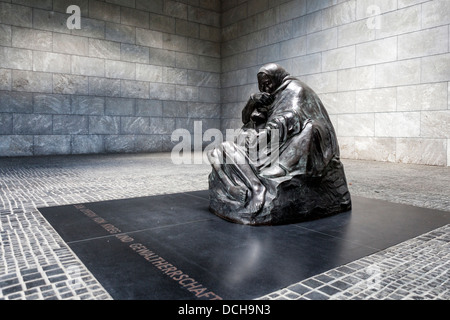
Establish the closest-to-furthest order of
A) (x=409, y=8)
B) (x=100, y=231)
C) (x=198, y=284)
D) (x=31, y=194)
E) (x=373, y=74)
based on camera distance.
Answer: (x=198, y=284) → (x=100, y=231) → (x=31, y=194) → (x=409, y=8) → (x=373, y=74)

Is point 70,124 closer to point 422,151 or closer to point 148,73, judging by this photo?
point 148,73

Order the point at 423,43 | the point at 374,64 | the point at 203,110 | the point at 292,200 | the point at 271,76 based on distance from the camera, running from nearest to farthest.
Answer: the point at 292,200, the point at 271,76, the point at 423,43, the point at 374,64, the point at 203,110

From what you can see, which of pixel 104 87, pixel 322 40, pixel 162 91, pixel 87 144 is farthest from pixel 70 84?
pixel 322 40

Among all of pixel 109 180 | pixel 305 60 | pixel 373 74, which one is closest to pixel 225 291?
pixel 109 180

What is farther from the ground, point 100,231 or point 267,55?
point 267,55

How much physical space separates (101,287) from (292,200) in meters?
2.01

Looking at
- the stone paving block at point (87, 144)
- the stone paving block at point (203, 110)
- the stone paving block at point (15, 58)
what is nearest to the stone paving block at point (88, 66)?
the stone paving block at point (15, 58)

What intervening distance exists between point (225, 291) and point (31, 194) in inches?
150

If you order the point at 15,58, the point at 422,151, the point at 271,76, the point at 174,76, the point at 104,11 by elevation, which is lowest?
the point at 422,151

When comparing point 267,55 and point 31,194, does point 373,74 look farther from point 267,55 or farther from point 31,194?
point 31,194

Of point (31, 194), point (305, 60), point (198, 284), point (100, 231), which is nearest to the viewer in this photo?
point (198, 284)

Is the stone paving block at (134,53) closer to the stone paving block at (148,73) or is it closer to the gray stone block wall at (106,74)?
the gray stone block wall at (106,74)

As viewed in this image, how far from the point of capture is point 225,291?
205cm

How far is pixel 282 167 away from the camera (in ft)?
11.9
